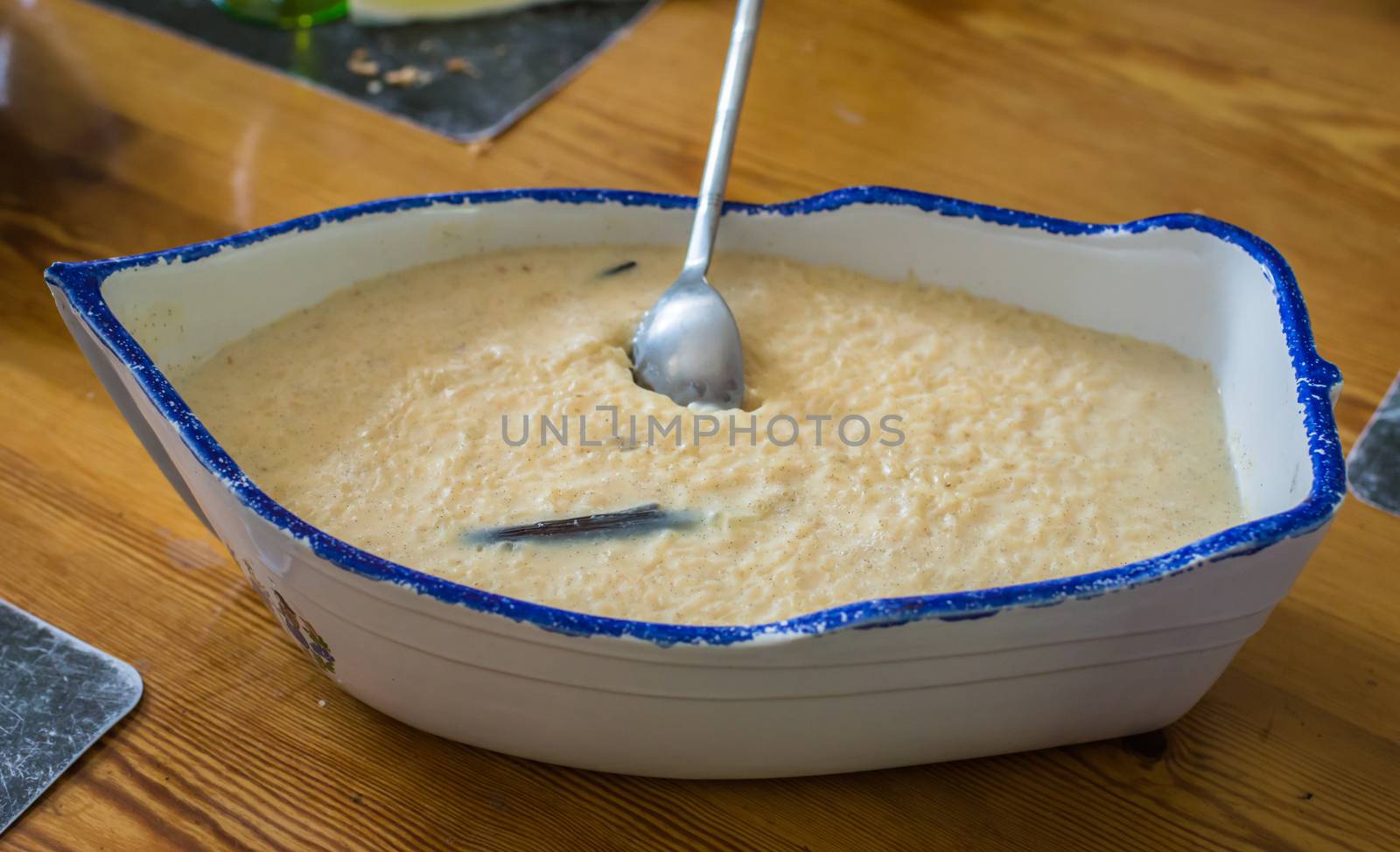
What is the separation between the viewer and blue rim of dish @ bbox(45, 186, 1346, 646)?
0.63 metres

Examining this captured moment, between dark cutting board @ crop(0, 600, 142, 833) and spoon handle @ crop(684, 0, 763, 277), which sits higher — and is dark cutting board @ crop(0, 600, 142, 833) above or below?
below

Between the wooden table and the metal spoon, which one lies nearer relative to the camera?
the wooden table

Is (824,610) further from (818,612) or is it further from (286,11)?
(286,11)

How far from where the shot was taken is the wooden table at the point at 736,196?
762 mm

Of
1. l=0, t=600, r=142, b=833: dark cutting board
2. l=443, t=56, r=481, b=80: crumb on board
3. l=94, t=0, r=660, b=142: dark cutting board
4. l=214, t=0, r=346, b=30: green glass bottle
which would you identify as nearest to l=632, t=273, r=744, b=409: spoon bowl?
l=0, t=600, r=142, b=833: dark cutting board

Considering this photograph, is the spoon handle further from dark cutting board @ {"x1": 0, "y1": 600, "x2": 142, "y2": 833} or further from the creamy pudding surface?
dark cutting board @ {"x1": 0, "y1": 600, "x2": 142, "y2": 833}

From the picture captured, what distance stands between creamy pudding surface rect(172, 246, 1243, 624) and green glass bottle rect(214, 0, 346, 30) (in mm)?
692

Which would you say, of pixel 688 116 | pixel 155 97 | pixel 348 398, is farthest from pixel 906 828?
pixel 155 97

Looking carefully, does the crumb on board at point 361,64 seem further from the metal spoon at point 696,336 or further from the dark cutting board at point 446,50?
the metal spoon at point 696,336

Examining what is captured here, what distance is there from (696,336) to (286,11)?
878 millimetres

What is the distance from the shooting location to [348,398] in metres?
0.86

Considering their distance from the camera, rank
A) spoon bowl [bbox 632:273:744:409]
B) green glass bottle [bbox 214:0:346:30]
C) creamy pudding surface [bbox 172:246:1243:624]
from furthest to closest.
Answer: green glass bottle [bbox 214:0:346:30] < spoon bowl [bbox 632:273:744:409] < creamy pudding surface [bbox 172:246:1243:624]

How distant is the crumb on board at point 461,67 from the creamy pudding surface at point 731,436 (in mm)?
539
